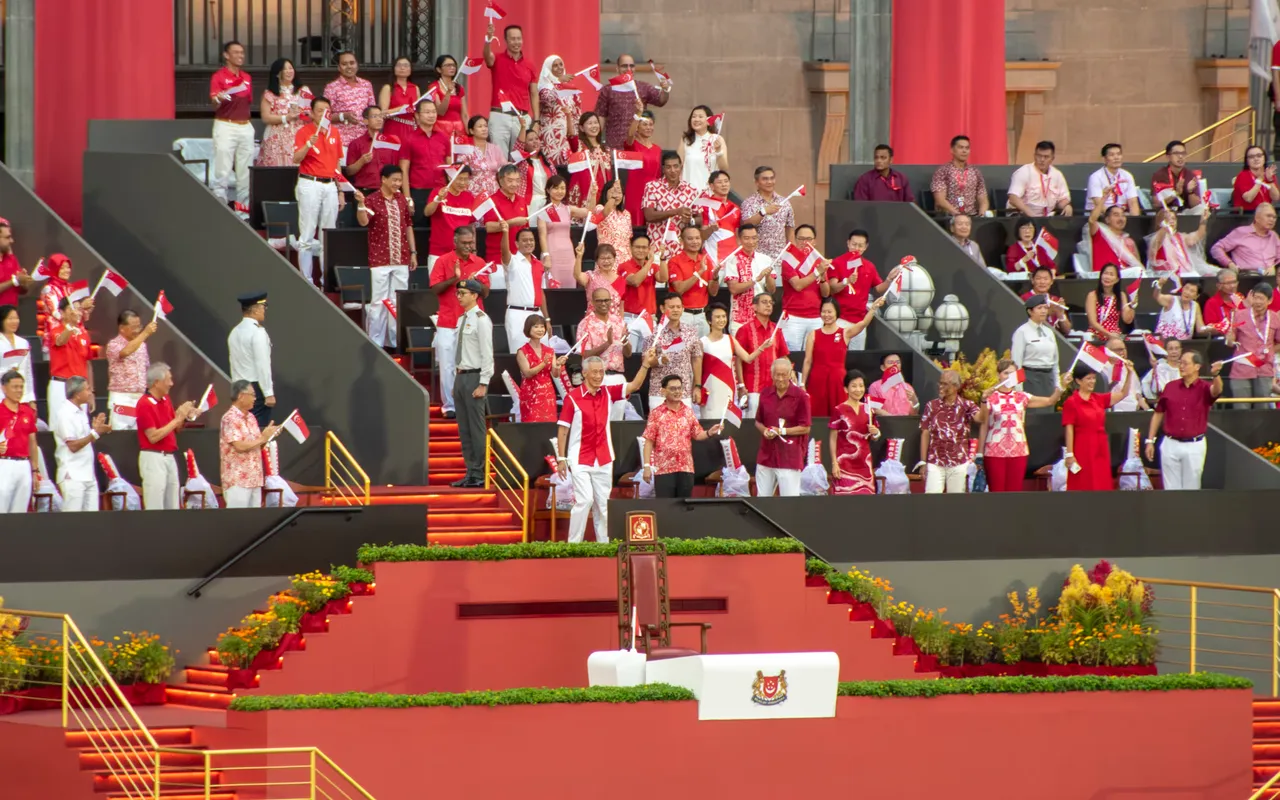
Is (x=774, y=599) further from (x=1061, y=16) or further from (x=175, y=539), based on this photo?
(x=1061, y=16)

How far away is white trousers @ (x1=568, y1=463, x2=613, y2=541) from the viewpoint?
19.9 metres

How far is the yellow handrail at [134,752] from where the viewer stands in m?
16.8

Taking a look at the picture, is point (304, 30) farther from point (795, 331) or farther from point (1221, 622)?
point (1221, 622)

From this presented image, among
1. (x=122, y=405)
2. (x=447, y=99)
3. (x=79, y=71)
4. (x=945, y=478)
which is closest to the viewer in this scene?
(x=122, y=405)

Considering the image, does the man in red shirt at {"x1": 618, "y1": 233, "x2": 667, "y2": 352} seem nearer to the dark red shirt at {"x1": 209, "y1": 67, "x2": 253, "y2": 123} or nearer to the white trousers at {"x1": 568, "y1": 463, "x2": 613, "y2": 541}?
the white trousers at {"x1": 568, "y1": 463, "x2": 613, "y2": 541}

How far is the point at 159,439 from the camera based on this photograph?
19719 millimetres

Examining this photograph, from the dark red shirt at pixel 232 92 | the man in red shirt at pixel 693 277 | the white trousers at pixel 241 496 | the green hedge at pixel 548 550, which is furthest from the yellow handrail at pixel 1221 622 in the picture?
the dark red shirt at pixel 232 92

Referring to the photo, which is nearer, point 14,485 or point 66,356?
point 14,485

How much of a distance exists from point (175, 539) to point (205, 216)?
4.38 m

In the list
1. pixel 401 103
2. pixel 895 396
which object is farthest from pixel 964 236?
pixel 401 103

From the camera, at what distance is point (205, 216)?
22781 millimetres

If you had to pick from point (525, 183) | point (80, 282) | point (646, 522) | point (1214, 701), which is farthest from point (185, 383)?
point (1214, 701)

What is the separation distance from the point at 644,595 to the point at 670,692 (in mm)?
972

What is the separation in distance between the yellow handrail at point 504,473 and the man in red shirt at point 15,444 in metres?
3.81
